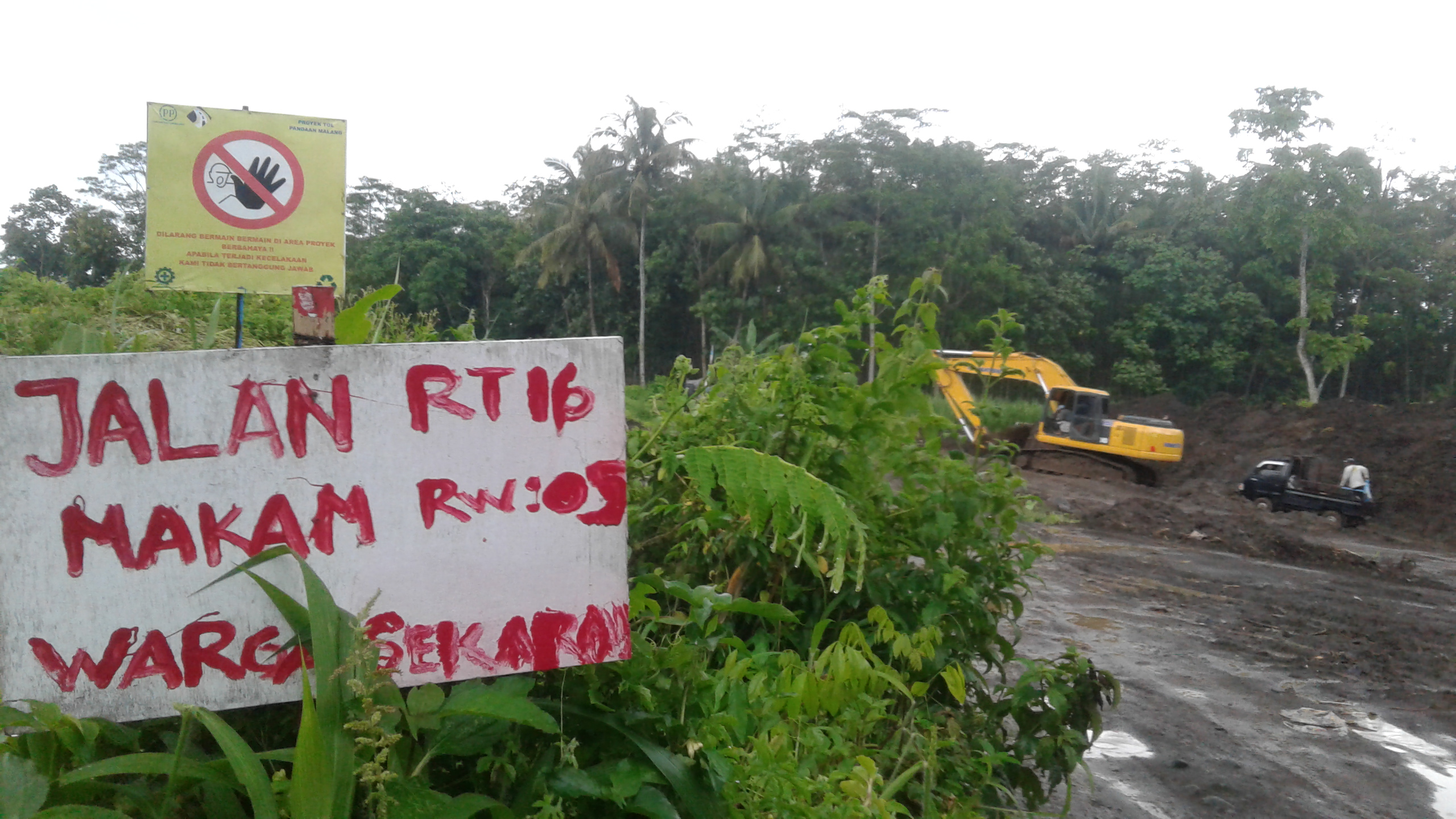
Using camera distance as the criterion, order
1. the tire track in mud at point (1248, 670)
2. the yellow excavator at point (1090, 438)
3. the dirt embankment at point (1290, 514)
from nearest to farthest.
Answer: the tire track in mud at point (1248, 670) < the dirt embankment at point (1290, 514) < the yellow excavator at point (1090, 438)

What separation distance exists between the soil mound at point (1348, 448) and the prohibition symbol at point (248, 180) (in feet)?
52.1

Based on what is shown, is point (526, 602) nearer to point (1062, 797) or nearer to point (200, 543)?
point (200, 543)

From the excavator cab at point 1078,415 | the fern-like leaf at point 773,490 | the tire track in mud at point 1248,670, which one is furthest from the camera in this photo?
the excavator cab at point 1078,415

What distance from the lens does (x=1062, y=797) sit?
438cm

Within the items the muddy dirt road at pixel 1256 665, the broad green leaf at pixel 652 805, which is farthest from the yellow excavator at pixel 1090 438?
the broad green leaf at pixel 652 805

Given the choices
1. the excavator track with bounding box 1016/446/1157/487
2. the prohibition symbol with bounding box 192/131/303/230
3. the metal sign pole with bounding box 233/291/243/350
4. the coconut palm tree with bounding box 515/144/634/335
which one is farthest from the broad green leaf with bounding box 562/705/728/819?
the coconut palm tree with bounding box 515/144/634/335

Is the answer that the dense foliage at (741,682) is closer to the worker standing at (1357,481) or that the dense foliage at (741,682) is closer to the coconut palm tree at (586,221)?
the worker standing at (1357,481)

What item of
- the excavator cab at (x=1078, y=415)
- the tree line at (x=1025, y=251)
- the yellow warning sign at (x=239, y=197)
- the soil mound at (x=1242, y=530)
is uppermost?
the tree line at (x=1025, y=251)

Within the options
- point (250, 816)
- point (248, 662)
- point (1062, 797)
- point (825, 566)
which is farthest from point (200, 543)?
point (1062, 797)

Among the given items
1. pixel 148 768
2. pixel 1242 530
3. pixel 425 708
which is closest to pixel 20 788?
pixel 148 768

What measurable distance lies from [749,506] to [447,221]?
1597 cm

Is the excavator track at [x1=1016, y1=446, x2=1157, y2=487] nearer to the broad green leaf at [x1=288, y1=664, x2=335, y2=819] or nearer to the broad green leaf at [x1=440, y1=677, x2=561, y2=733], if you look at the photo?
the broad green leaf at [x1=440, y1=677, x2=561, y2=733]

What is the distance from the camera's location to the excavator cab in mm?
21375

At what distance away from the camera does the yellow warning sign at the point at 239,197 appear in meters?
2.21
